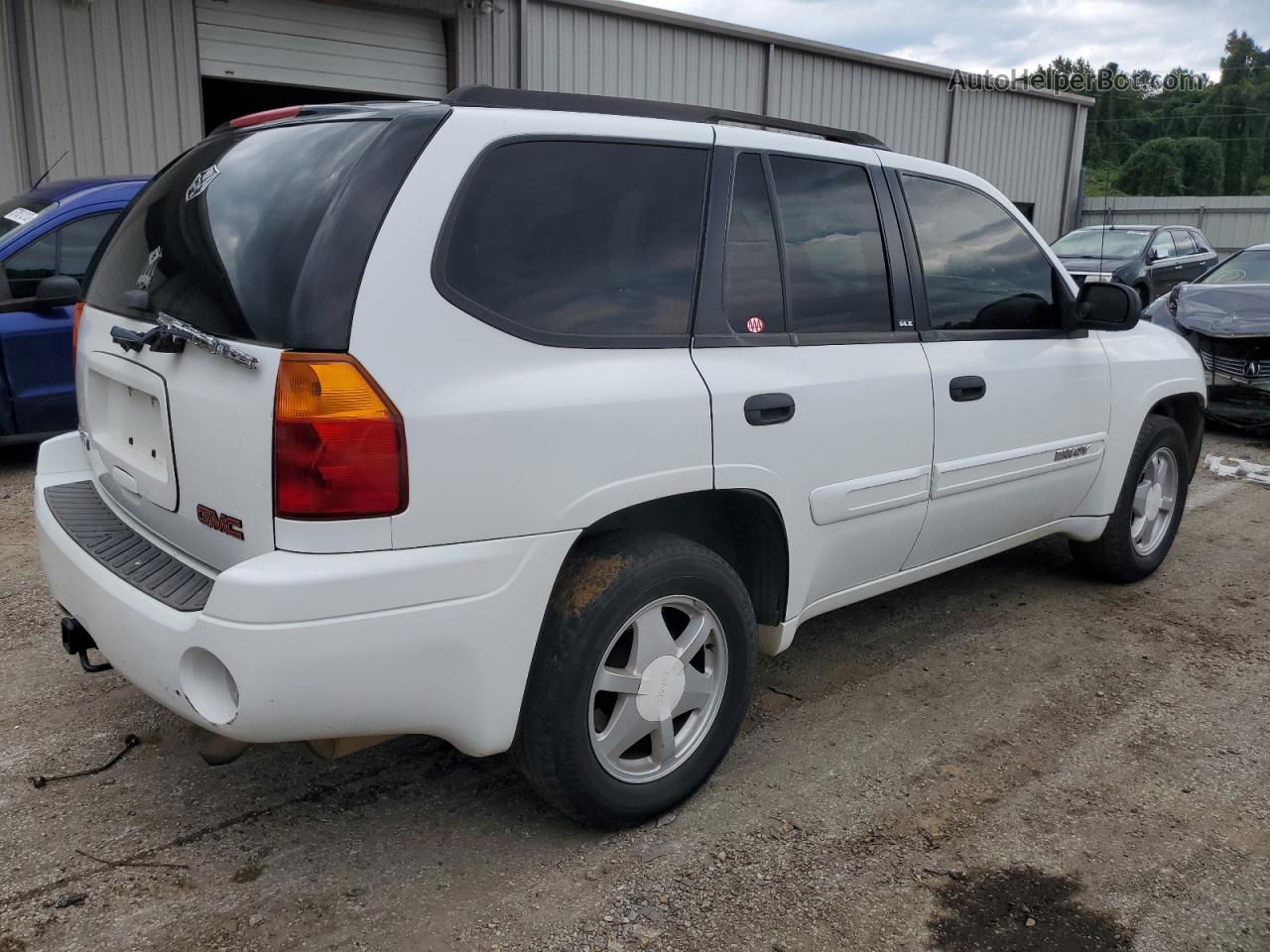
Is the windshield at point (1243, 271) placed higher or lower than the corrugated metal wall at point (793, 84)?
lower

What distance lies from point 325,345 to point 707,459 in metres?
1.04

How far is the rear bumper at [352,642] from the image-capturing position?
222 centimetres

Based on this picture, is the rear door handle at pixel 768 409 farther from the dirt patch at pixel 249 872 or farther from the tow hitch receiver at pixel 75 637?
Result: the tow hitch receiver at pixel 75 637

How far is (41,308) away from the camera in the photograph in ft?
21.2

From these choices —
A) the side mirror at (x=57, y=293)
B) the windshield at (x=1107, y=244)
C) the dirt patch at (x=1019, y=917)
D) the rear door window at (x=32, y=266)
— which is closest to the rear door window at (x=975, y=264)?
the dirt patch at (x=1019, y=917)

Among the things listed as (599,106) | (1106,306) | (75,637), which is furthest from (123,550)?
(1106,306)

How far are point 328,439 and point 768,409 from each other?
125cm

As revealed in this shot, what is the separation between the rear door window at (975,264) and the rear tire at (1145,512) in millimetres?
997

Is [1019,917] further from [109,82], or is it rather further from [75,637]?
Answer: [109,82]

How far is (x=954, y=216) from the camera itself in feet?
12.7

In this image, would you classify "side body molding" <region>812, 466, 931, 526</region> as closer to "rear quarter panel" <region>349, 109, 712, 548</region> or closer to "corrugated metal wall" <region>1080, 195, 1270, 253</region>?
"rear quarter panel" <region>349, 109, 712, 548</region>

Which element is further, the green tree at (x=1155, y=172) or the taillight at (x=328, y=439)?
the green tree at (x=1155, y=172)

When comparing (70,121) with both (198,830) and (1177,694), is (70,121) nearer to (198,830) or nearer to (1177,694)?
(198,830)

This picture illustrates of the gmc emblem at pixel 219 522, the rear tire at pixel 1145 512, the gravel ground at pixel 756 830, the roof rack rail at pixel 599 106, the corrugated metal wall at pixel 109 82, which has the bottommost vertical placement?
the gravel ground at pixel 756 830
